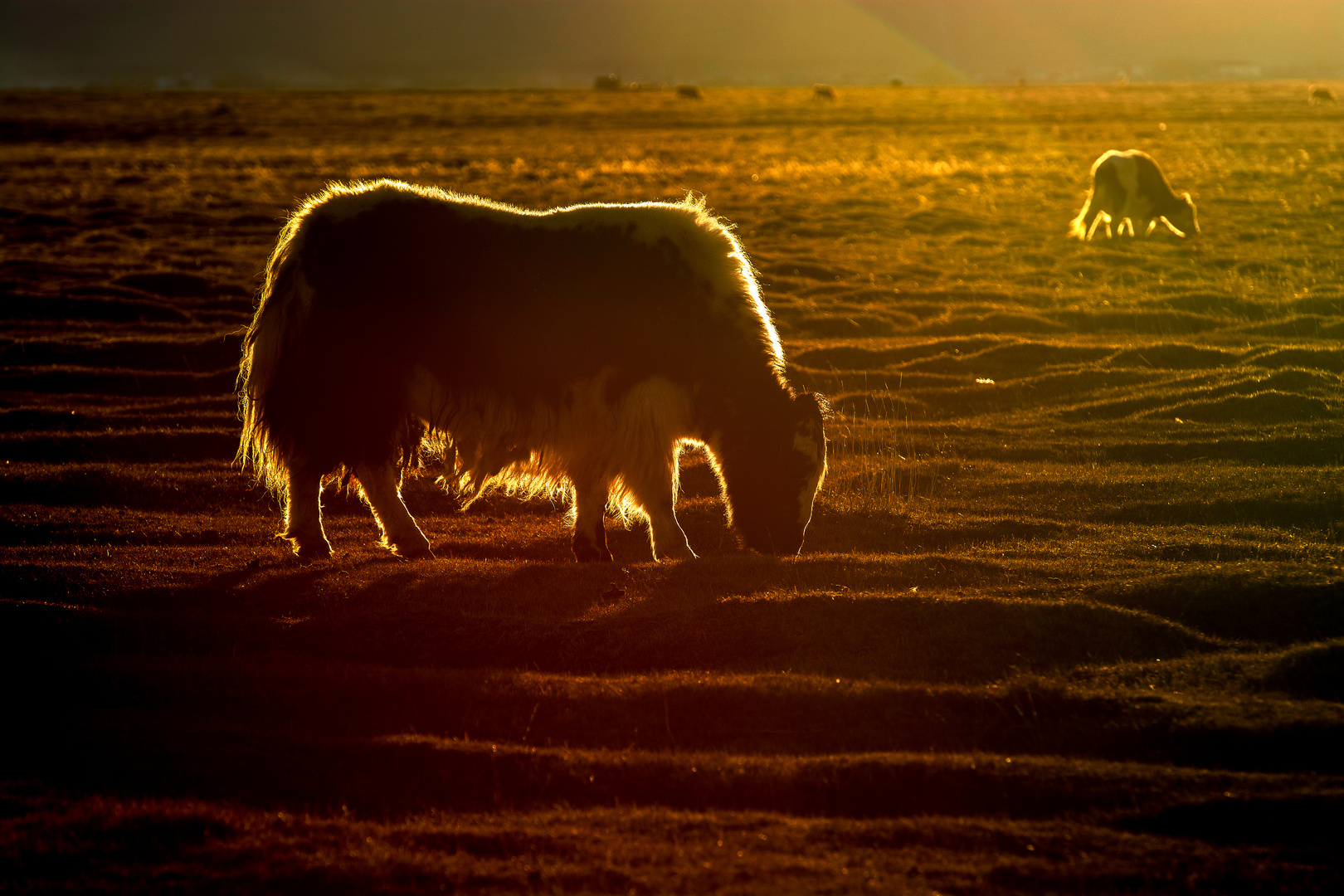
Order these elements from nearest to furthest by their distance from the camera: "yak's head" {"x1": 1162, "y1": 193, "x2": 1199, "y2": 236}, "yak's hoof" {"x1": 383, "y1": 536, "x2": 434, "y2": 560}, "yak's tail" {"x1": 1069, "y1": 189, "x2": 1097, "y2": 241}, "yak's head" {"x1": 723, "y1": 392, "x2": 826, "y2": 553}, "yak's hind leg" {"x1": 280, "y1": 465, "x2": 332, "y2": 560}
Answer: "yak's head" {"x1": 723, "y1": 392, "x2": 826, "y2": 553} < "yak's hind leg" {"x1": 280, "y1": 465, "x2": 332, "y2": 560} < "yak's hoof" {"x1": 383, "y1": 536, "x2": 434, "y2": 560} < "yak's head" {"x1": 1162, "y1": 193, "x2": 1199, "y2": 236} < "yak's tail" {"x1": 1069, "y1": 189, "x2": 1097, "y2": 241}

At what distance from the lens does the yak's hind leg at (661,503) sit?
6.25m

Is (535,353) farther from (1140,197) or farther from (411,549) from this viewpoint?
(1140,197)

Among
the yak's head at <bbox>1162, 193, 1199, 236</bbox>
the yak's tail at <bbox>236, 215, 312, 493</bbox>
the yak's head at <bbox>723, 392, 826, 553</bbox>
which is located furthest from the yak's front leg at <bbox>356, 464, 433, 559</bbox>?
the yak's head at <bbox>1162, 193, 1199, 236</bbox>

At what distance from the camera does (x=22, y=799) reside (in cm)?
390

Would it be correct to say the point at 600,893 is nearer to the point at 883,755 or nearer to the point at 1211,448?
the point at 883,755

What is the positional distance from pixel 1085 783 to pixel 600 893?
1635 mm

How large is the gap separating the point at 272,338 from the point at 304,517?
0.98 metres

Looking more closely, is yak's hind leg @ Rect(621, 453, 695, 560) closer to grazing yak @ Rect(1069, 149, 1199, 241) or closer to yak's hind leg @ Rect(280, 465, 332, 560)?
yak's hind leg @ Rect(280, 465, 332, 560)

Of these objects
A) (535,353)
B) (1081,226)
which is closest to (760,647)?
(535,353)

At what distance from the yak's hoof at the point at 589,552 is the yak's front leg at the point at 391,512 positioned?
2.74 ft

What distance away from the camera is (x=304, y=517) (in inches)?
256

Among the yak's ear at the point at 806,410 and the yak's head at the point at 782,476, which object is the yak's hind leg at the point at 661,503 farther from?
the yak's ear at the point at 806,410

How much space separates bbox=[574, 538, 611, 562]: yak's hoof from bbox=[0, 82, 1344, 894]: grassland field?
0.62 feet

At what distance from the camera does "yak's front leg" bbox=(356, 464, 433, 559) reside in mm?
6516
